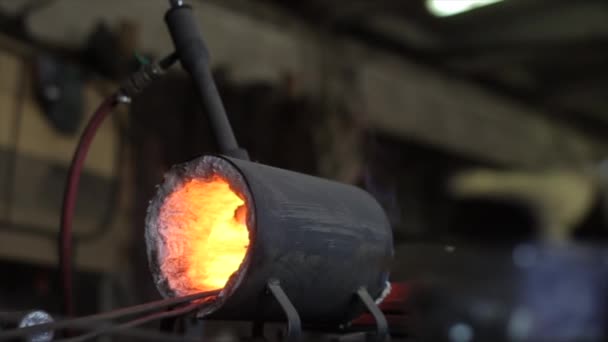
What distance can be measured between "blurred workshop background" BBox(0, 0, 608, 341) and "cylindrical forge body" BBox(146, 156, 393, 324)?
0.42 feet

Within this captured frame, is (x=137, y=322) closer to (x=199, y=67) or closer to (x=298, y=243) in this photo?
(x=298, y=243)

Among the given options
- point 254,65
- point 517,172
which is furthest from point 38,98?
point 517,172

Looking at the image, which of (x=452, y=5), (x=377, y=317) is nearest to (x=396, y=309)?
(x=377, y=317)

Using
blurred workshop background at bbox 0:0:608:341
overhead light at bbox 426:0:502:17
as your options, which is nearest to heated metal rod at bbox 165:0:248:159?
blurred workshop background at bbox 0:0:608:341

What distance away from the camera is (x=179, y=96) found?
2988 mm

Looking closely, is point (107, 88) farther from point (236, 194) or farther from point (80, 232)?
point (236, 194)

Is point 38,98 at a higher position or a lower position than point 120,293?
higher

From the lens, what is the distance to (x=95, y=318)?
677mm

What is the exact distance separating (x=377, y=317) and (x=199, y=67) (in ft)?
1.15

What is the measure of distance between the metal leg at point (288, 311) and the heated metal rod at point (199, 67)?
0.55 feet

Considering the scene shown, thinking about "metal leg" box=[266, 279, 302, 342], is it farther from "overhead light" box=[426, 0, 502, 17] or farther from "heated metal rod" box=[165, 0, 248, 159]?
"overhead light" box=[426, 0, 502, 17]

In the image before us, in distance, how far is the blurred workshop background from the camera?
255 centimetres

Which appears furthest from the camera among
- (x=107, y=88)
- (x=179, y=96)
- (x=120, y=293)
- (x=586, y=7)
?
(x=586, y=7)

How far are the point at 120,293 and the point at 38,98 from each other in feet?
2.20
